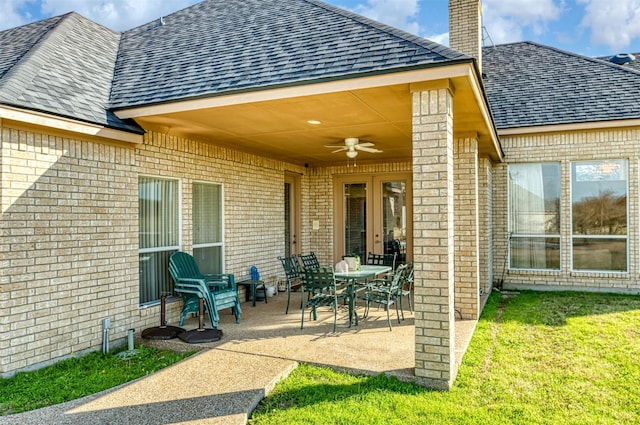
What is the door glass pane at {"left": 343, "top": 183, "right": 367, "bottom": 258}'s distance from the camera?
10.4 m

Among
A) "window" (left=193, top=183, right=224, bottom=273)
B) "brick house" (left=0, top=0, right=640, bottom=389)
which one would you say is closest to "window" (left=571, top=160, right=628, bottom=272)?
"brick house" (left=0, top=0, right=640, bottom=389)

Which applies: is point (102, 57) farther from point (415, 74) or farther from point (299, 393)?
point (299, 393)

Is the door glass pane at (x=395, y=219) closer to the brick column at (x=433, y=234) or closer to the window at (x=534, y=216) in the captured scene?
the window at (x=534, y=216)

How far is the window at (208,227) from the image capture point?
7023mm

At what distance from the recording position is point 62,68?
17.8 ft

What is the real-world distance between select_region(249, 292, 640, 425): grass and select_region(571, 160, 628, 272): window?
3.61 metres

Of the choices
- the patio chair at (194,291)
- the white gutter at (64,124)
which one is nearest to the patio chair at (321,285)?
the patio chair at (194,291)

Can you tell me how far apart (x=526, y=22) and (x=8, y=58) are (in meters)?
31.3

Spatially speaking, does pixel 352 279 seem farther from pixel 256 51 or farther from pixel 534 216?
pixel 534 216

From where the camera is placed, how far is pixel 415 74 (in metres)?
3.86

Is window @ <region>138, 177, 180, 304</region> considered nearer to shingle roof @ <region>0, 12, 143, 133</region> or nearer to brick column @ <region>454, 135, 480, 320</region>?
shingle roof @ <region>0, 12, 143, 133</region>

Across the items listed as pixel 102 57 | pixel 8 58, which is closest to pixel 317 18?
pixel 102 57

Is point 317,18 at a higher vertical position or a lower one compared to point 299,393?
higher

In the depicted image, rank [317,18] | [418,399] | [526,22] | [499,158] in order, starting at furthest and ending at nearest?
[526,22] < [499,158] < [317,18] < [418,399]
